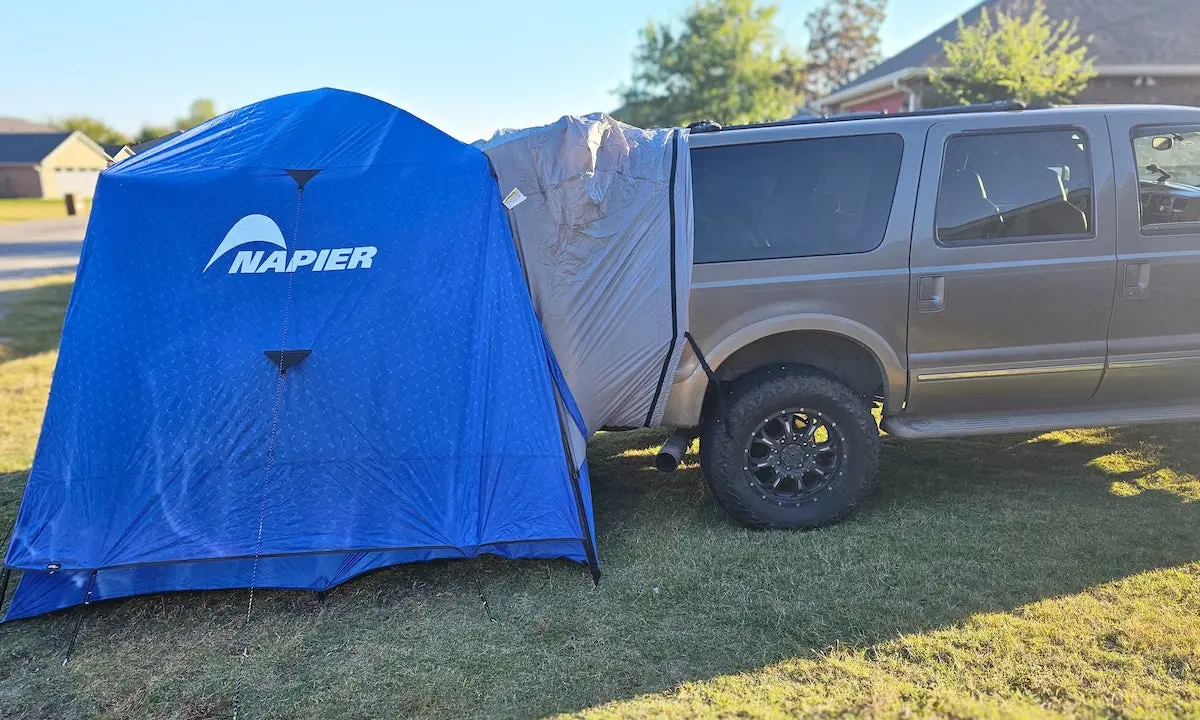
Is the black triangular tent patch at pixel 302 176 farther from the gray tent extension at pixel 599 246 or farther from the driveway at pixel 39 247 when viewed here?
the driveway at pixel 39 247

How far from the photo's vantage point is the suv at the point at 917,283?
4.05 m

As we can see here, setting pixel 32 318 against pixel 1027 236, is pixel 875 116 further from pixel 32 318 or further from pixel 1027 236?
pixel 32 318

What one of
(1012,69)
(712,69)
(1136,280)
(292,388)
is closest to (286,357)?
(292,388)

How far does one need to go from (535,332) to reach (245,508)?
5.08 feet

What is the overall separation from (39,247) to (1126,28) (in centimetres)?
2766

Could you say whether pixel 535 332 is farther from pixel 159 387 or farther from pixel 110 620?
pixel 110 620

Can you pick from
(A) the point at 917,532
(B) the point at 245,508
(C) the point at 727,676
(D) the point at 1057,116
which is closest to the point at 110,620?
(B) the point at 245,508

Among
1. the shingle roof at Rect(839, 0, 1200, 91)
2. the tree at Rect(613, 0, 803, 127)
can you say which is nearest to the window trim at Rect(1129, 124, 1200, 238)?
the shingle roof at Rect(839, 0, 1200, 91)

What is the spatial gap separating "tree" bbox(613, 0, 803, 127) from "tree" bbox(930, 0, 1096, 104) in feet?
57.8

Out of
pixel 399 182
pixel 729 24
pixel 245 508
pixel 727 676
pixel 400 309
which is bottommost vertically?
pixel 727 676

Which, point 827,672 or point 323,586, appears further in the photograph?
point 323,586

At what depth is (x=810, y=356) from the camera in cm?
432

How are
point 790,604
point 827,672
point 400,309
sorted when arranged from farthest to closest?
point 400,309 → point 790,604 → point 827,672

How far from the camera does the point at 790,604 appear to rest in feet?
11.4
